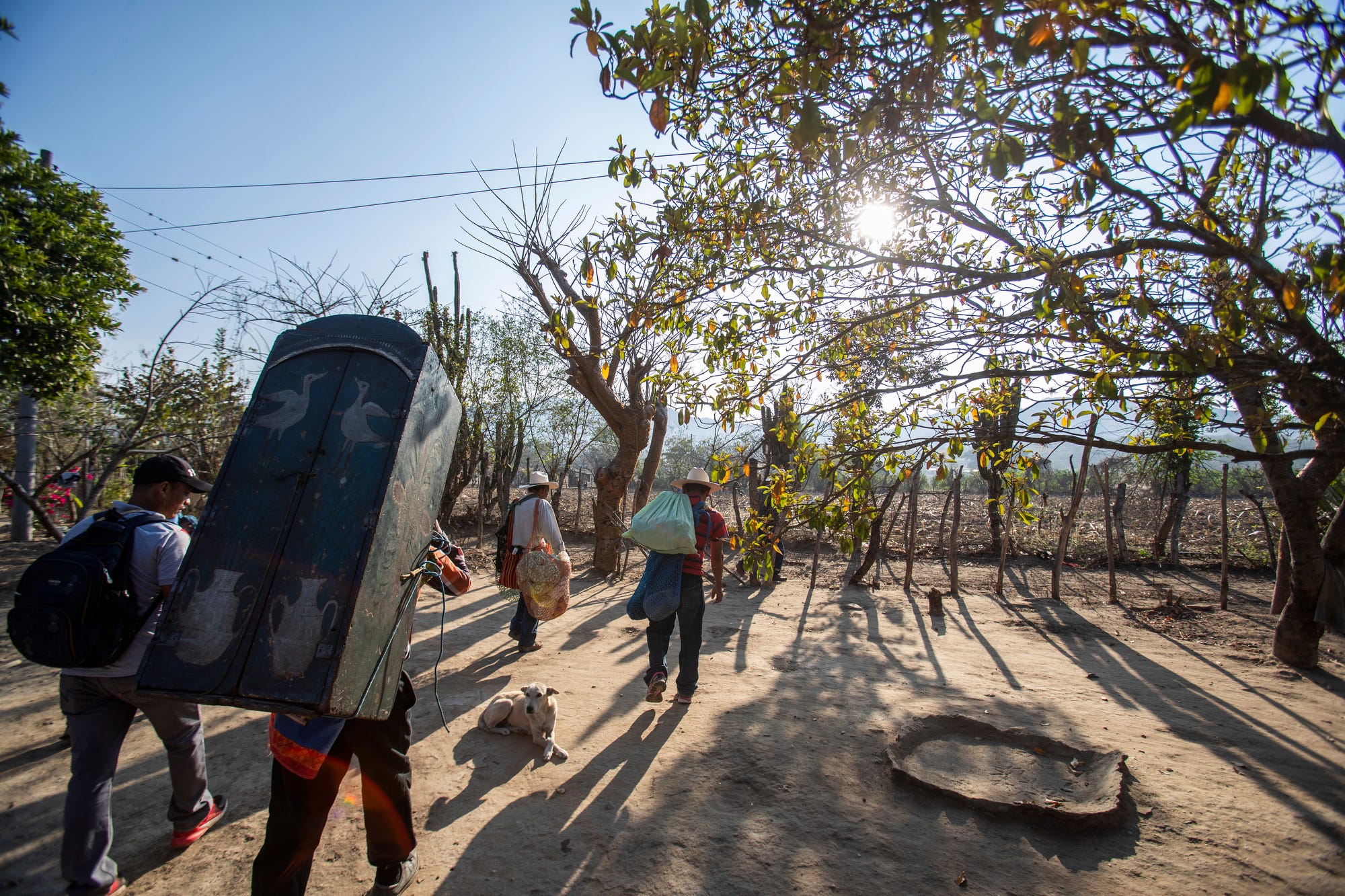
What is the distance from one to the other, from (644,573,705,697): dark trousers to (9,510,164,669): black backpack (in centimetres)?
300

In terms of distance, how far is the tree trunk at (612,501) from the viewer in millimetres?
9930

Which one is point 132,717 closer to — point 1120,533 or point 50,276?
point 50,276

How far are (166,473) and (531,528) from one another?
307 centimetres

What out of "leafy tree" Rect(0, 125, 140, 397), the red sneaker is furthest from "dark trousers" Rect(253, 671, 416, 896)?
"leafy tree" Rect(0, 125, 140, 397)

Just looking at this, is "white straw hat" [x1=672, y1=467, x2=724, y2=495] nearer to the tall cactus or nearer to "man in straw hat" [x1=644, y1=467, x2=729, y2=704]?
"man in straw hat" [x1=644, y1=467, x2=729, y2=704]

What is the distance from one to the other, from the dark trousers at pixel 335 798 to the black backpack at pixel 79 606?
0.86 metres

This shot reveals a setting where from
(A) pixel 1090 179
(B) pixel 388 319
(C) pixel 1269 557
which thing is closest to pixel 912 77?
(A) pixel 1090 179

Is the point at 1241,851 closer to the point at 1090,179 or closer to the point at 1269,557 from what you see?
the point at 1090,179

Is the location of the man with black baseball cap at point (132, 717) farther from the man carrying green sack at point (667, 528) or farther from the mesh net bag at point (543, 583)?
the man carrying green sack at point (667, 528)

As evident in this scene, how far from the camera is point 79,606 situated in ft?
7.88

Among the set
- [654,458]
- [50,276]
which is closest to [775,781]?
[654,458]

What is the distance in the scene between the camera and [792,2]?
2688 mm

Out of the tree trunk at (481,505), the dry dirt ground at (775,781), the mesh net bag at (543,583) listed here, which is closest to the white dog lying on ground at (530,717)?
the dry dirt ground at (775,781)

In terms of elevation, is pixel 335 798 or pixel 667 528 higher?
pixel 667 528
